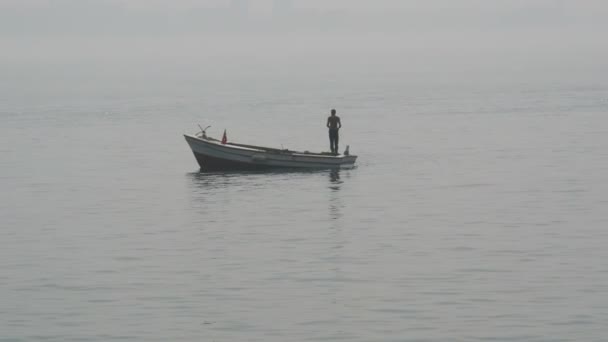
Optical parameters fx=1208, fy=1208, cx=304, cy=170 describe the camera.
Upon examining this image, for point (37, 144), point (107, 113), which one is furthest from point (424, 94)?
point (37, 144)

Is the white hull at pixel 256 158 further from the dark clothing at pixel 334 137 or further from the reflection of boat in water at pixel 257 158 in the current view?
the dark clothing at pixel 334 137

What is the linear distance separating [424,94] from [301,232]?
352 feet

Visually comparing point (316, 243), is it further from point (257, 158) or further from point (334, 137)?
point (334, 137)

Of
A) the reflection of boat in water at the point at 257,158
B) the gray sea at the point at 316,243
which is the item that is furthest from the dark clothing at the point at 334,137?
the gray sea at the point at 316,243

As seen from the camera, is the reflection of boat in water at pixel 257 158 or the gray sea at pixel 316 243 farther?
the reflection of boat in water at pixel 257 158

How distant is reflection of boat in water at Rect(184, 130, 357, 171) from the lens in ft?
171

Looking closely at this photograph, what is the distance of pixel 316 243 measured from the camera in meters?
35.3

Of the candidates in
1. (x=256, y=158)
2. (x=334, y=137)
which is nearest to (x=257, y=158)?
(x=256, y=158)

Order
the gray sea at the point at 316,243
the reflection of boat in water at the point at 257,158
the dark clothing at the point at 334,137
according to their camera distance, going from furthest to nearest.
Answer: the dark clothing at the point at 334,137 < the reflection of boat in water at the point at 257,158 < the gray sea at the point at 316,243

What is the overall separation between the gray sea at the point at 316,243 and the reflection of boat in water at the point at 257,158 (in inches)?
25.5

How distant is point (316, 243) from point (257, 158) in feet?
56.4

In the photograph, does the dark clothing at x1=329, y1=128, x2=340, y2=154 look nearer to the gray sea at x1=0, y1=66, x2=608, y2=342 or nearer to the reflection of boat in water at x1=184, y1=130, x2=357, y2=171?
the reflection of boat in water at x1=184, y1=130, x2=357, y2=171

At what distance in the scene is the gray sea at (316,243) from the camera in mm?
25984

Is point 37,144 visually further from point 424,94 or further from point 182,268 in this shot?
point 424,94
